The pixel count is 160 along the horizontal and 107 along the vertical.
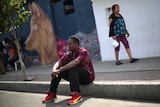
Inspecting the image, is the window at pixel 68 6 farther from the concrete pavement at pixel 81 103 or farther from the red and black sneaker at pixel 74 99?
the red and black sneaker at pixel 74 99

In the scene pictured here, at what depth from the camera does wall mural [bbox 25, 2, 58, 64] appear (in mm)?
11461

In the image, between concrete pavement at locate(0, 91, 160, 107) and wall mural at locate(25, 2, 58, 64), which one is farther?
wall mural at locate(25, 2, 58, 64)

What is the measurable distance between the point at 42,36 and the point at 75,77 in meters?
7.40

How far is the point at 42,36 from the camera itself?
11938 mm

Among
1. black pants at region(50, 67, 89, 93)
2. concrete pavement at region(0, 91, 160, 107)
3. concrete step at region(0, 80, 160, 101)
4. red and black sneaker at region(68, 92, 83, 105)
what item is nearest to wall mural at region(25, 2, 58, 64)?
concrete pavement at region(0, 91, 160, 107)

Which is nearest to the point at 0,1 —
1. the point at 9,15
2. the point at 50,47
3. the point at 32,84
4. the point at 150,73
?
the point at 9,15

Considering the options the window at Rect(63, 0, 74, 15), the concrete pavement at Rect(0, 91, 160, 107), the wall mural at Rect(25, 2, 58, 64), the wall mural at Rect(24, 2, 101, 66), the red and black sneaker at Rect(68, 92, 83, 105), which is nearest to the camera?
the concrete pavement at Rect(0, 91, 160, 107)

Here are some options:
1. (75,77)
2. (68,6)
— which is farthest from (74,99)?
(68,6)

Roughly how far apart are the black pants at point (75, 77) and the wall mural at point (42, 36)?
6132mm

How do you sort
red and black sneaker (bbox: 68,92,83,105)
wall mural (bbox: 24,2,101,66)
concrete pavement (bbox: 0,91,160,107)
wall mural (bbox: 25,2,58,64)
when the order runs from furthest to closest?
1. wall mural (bbox: 25,2,58,64)
2. wall mural (bbox: 24,2,101,66)
3. red and black sneaker (bbox: 68,92,83,105)
4. concrete pavement (bbox: 0,91,160,107)

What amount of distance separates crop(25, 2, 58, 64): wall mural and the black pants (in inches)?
241

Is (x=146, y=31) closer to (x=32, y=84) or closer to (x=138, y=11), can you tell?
(x=138, y=11)

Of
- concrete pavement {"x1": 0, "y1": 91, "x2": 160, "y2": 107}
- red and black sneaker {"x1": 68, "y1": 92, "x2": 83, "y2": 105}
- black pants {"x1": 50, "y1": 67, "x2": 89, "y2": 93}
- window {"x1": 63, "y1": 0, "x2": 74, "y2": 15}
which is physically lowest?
concrete pavement {"x1": 0, "y1": 91, "x2": 160, "y2": 107}

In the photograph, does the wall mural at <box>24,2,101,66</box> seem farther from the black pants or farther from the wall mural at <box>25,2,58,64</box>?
the black pants
